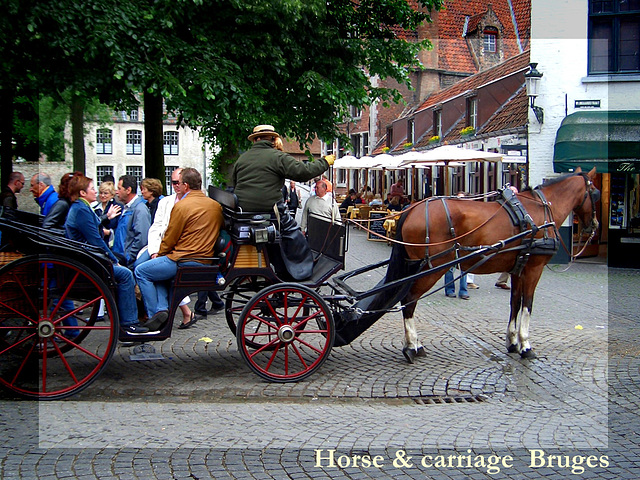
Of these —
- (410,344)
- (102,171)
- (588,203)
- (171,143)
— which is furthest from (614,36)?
(102,171)

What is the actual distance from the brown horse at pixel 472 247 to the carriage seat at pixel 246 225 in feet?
5.06

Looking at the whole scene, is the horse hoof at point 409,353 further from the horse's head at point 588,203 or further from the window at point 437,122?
the window at point 437,122

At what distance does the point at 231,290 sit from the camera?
6559 millimetres

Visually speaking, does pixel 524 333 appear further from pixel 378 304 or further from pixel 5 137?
pixel 5 137

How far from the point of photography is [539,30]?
1594cm

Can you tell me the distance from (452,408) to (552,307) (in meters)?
5.31

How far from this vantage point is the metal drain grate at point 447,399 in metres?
5.52

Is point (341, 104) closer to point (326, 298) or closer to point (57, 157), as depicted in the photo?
point (326, 298)

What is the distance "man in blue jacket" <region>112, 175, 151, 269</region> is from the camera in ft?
26.1

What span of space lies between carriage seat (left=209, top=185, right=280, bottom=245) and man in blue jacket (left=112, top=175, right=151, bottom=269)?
2.23m

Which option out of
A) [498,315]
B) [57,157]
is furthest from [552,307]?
[57,157]

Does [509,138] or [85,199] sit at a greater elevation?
[509,138]

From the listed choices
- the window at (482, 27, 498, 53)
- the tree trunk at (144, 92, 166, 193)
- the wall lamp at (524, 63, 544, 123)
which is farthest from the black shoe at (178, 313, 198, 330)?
the window at (482, 27, 498, 53)

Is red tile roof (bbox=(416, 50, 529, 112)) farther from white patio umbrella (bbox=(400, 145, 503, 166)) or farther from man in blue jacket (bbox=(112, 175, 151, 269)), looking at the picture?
man in blue jacket (bbox=(112, 175, 151, 269))
